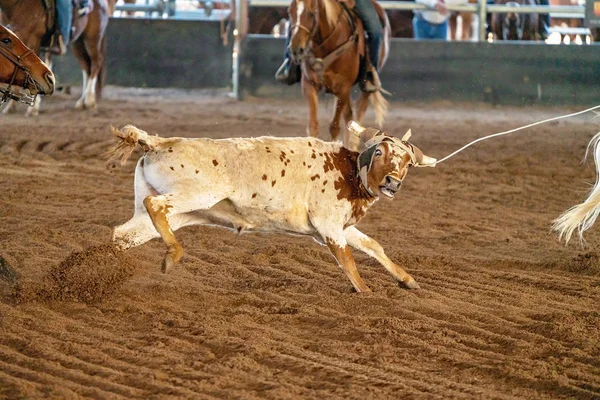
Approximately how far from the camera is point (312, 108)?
11.0 meters

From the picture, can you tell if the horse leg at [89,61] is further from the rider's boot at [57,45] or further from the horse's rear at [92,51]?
the rider's boot at [57,45]

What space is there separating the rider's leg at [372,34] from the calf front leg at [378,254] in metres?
6.02

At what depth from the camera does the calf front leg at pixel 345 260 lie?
541cm

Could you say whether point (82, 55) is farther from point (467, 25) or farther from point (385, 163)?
point (385, 163)

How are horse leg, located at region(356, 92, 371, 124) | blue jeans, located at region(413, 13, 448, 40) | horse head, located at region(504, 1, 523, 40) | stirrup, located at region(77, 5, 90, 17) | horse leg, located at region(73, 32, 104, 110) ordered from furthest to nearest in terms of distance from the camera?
horse head, located at region(504, 1, 523, 40) < blue jeans, located at region(413, 13, 448, 40) < horse leg, located at region(73, 32, 104, 110) < stirrup, located at region(77, 5, 90, 17) < horse leg, located at region(356, 92, 371, 124)

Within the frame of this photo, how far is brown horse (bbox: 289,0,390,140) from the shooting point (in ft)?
35.5

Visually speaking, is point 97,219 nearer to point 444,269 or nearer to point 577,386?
point 444,269

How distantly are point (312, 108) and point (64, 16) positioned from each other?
14.5 feet

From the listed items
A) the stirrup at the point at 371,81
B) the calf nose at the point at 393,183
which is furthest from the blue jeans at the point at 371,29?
the calf nose at the point at 393,183

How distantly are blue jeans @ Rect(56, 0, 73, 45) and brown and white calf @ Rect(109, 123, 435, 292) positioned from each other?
846 centimetres

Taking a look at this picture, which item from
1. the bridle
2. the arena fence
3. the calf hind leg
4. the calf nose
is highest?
the bridle

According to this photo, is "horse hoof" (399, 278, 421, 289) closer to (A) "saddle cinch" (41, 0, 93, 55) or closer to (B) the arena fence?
(A) "saddle cinch" (41, 0, 93, 55)

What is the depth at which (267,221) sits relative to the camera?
5.43 metres

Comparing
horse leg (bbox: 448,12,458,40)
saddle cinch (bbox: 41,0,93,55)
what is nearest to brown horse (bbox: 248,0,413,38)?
horse leg (bbox: 448,12,458,40)
